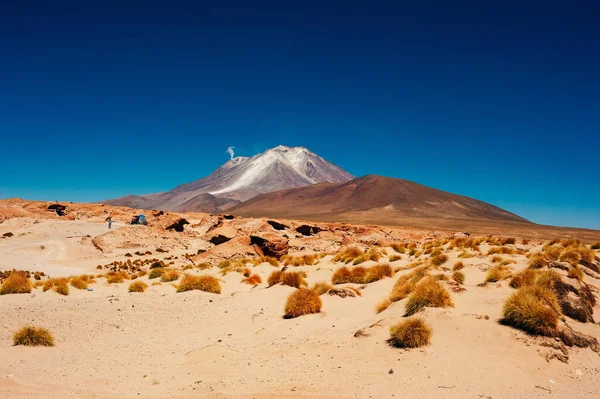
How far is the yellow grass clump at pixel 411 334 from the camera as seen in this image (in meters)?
6.88

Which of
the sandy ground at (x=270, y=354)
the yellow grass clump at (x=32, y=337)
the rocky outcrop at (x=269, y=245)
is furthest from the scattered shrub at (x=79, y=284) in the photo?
the rocky outcrop at (x=269, y=245)

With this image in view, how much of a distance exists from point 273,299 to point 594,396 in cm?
873

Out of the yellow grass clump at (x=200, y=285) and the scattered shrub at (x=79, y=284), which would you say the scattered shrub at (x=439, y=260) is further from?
the scattered shrub at (x=79, y=284)

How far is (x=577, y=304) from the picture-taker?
8.49 meters

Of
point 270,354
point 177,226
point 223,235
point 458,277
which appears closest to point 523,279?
point 458,277

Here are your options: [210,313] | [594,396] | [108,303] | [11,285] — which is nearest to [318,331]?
[210,313]

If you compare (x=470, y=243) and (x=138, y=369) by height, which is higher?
(x=470, y=243)

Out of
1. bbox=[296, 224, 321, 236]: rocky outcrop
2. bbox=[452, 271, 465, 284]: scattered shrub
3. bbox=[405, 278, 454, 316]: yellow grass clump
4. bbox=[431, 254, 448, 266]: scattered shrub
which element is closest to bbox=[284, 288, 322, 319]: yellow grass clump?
bbox=[405, 278, 454, 316]: yellow grass clump

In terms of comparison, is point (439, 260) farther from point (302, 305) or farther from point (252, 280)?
point (302, 305)

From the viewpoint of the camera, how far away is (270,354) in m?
7.57

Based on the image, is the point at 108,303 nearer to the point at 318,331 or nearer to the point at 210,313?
the point at 210,313

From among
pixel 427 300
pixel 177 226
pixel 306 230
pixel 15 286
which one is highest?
pixel 306 230

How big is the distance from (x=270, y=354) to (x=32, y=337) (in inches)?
208

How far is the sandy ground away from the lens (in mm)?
5855
